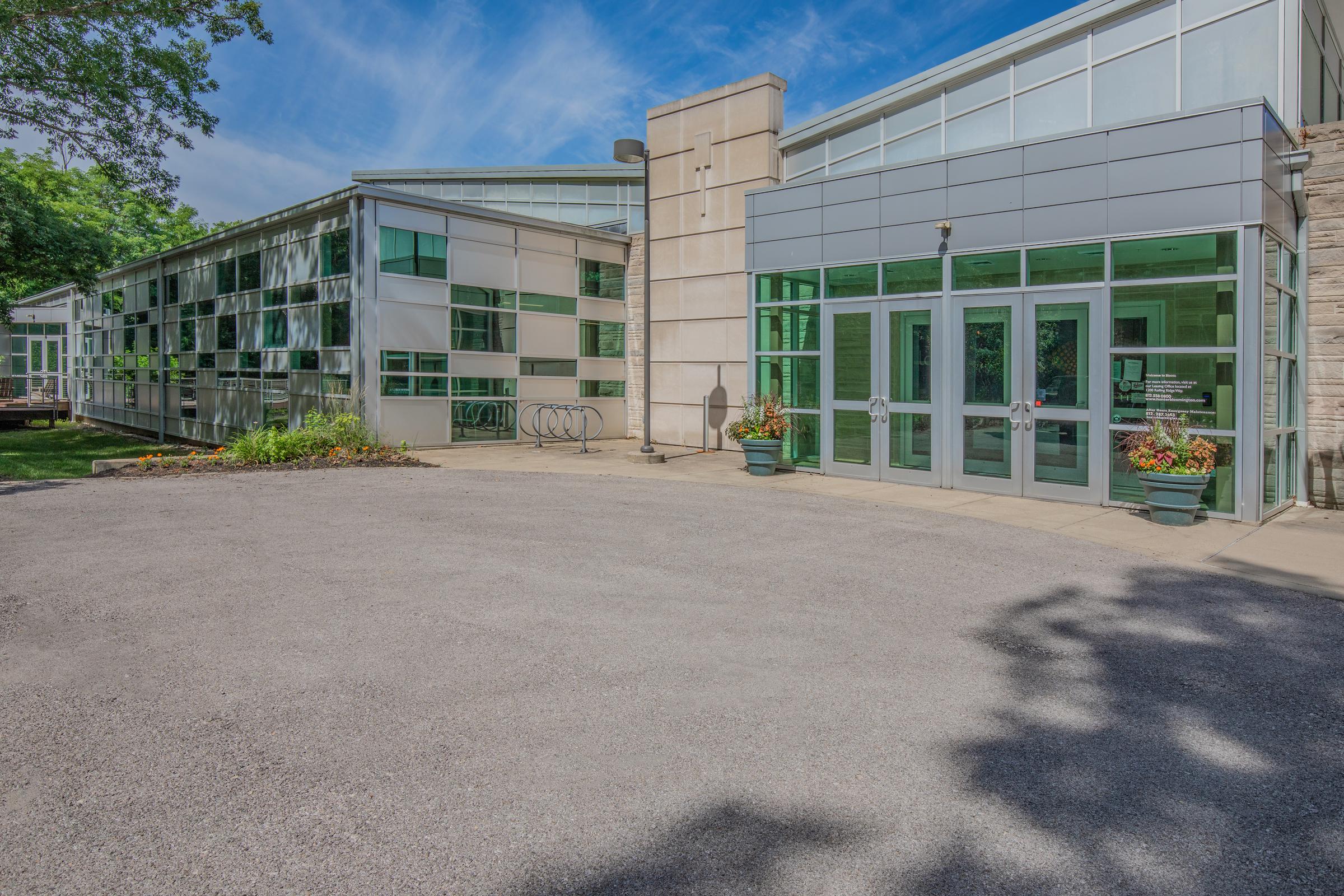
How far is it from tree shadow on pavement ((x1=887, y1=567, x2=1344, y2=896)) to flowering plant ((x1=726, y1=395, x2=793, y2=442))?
7.74 meters

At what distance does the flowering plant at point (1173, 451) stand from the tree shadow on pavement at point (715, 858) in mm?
7943

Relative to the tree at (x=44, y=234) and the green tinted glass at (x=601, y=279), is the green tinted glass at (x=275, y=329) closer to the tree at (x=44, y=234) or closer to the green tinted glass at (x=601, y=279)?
the tree at (x=44, y=234)

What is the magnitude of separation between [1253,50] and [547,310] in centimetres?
1360

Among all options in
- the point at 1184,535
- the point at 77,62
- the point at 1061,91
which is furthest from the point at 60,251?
the point at 1184,535

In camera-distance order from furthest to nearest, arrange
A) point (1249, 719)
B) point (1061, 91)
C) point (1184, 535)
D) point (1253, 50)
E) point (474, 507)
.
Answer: point (1061, 91), point (1253, 50), point (474, 507), point (1184, 535), point (1249, 719)

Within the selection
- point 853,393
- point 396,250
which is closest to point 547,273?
point 396,250

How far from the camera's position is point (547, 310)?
19.7 m

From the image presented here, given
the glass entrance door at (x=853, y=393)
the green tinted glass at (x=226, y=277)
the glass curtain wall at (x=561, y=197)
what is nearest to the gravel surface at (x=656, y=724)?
the glass entrance door at (x=853, y=393)

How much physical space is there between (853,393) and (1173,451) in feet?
15.1

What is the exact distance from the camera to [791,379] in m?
13.9

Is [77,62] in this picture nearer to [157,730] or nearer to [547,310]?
[547,310]

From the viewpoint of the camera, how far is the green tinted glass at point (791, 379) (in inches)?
532

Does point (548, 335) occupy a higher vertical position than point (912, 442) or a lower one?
higher

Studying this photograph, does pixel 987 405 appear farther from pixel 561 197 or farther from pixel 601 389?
pixel 561 197
